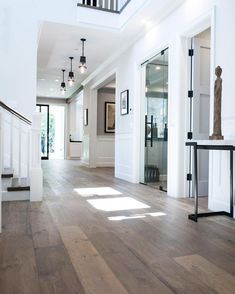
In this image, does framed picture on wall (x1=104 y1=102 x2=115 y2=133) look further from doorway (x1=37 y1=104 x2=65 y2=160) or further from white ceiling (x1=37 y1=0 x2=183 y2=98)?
doorway (x1=37 y1=104 x2=65 y2=160)

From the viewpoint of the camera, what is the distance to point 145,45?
5.02 meters

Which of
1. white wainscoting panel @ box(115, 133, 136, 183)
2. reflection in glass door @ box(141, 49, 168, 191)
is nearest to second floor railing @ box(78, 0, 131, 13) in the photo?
reflection in glass door @ box(141, 49, 168, 191)

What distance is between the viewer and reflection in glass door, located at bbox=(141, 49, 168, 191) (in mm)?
4578

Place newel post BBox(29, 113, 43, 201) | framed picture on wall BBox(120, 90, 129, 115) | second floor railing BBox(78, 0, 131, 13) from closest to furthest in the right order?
newel post BBox(29, 113, 43, 201)
second floor railing BBox(78, 0, 131, 13)
framed picture on wall BBox(120, 90, 129, 115)

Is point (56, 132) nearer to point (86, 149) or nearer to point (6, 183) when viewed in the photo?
point (86, 149)

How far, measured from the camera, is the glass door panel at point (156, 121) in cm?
458

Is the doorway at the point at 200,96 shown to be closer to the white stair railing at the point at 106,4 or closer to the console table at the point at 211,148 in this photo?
the console table at the point at 211,148

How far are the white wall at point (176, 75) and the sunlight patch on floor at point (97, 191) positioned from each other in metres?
0.86

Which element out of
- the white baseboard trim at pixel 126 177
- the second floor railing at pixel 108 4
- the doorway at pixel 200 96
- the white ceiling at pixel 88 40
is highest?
the second floor railing at pixel 108 4

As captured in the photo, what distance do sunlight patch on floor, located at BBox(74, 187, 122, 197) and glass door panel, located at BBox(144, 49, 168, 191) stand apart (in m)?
0.81

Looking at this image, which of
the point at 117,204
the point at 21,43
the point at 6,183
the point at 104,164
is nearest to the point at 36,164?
the point at 6,183

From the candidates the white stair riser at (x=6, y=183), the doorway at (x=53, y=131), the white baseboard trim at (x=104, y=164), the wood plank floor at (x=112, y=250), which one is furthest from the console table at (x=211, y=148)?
the doorway at (x=53, y=131)

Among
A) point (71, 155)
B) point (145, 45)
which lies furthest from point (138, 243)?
point (71, 155)

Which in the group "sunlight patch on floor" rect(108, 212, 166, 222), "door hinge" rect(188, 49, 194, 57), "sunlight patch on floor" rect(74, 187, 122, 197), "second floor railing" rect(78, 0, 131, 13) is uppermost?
"second floor railing" rect(78, 0, 131, 13)
